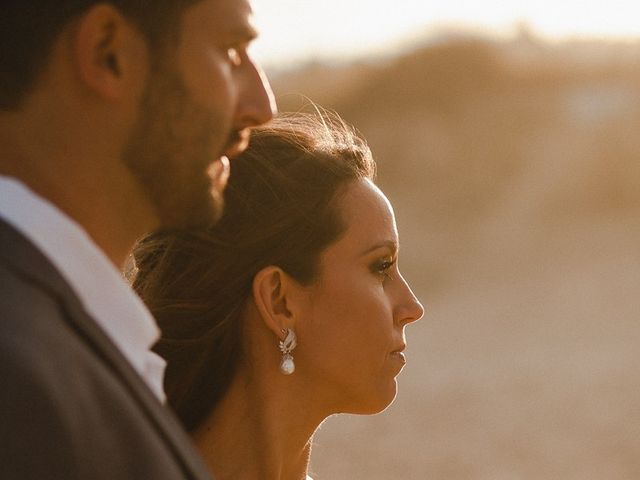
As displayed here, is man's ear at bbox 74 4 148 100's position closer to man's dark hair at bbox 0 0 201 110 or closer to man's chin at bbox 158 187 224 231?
man's dark hair at bbox 0 0 201 110

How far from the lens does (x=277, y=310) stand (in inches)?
144

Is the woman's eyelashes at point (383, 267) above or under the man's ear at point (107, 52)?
under

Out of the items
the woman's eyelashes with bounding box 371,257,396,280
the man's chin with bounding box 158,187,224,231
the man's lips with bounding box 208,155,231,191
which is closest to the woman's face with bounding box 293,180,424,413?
the woman's eyelashes with bounding box 371,257,396,280

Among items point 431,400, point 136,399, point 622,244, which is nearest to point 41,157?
point 136,399

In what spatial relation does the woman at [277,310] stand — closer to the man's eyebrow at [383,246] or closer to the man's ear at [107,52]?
the man's eyebrow at [383,246]

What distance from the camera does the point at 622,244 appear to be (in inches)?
797

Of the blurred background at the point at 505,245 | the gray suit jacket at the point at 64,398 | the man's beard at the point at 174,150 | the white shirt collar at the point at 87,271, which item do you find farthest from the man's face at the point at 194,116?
the blurred background at the point at 505,245

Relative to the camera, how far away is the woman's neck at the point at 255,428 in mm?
3680

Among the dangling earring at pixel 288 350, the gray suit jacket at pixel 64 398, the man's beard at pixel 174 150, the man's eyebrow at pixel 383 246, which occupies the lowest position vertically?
the dangling earring at pixel 288 350

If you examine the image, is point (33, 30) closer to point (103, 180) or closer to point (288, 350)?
point (103, 180)

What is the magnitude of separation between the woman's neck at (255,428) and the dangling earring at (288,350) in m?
0.04

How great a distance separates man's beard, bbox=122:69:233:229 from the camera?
2.22m

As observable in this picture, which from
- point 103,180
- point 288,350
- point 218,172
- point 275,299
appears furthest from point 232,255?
point 103,180

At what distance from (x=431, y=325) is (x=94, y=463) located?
1676 cm
